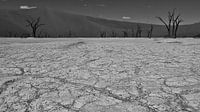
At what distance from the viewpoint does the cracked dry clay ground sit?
237cm

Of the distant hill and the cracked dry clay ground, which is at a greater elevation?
the distant hill

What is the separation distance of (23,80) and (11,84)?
0.70 ft

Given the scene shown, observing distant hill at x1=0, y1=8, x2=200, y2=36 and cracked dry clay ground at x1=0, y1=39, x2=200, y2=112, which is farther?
distant hill at x1=0, y1=8, x2=200, y2=36

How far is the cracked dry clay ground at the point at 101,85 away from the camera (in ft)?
7.79

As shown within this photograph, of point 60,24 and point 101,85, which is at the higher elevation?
point 60,24

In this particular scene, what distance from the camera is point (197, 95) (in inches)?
102

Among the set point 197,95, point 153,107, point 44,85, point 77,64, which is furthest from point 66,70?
point 197,95

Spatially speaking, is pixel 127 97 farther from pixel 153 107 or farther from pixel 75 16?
pixel 75 16

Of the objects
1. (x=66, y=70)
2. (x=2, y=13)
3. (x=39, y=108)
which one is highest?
(x=2, y=13)

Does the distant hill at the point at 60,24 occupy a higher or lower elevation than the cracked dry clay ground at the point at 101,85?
higher

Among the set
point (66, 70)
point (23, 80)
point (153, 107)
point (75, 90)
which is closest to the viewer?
point (153, 107)

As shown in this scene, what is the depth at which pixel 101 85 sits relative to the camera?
9.78ft

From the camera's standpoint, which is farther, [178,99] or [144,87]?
[144,87]

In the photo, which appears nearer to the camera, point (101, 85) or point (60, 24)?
point (101, 85)
